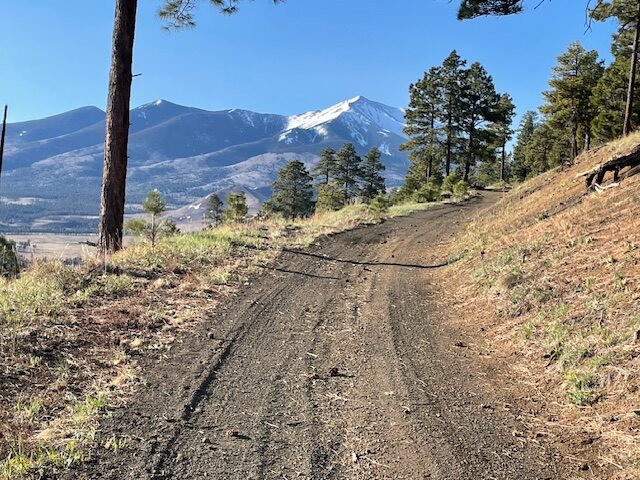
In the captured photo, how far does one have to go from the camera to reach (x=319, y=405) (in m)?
4.16

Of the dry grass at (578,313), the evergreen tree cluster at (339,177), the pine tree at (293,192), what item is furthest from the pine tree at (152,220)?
the pine tree at (293,192)

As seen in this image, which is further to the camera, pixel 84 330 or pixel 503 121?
pixel 503 121

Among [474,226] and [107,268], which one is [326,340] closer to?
[107,268]

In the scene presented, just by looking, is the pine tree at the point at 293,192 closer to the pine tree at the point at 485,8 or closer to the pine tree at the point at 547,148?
the pine tree at the point at 547,148

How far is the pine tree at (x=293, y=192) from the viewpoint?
2366 inches

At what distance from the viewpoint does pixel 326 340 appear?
19.1 feet

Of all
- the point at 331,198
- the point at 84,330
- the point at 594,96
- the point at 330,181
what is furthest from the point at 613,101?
the point at 84,330

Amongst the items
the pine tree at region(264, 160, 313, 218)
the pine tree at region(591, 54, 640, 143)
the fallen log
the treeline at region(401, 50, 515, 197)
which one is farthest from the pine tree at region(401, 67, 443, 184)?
the fallen log

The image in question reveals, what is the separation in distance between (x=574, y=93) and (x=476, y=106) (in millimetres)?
8188

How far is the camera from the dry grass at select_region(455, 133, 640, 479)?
379 cm

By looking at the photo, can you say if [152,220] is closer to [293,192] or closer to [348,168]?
[348,168]

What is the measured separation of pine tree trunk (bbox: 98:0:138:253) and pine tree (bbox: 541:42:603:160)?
32.0 m

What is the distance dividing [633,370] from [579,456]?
1112 millimetres

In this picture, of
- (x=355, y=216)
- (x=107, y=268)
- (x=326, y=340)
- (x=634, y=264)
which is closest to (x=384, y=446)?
(x=326, y=340)
